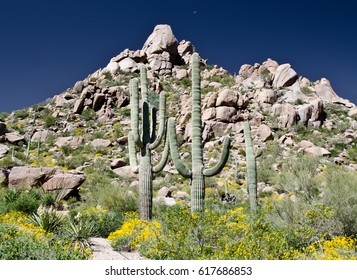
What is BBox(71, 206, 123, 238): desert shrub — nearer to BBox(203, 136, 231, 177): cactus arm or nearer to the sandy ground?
the sandy ground

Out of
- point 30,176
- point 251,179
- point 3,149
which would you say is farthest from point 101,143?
point 251,179

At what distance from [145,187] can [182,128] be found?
736 inches

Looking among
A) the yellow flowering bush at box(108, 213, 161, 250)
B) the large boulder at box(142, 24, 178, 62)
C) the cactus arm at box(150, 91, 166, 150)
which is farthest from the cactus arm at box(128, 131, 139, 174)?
the large boulder at box(142, 24, 178, 62)

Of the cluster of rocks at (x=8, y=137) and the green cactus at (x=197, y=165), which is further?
the cluster of rocks at (x=8, y=137)

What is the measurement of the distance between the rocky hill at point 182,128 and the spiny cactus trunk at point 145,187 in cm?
523

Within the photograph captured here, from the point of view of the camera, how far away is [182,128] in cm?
2811

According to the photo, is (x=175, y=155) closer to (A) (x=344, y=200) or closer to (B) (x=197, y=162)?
(B) (x=197, y=162)

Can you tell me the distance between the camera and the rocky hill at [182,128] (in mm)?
18828

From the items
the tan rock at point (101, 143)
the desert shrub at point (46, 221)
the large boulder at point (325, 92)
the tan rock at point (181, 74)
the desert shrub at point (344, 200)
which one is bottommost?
the desert shrub at point (46, 221)

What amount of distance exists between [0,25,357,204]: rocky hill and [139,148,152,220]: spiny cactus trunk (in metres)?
5.23

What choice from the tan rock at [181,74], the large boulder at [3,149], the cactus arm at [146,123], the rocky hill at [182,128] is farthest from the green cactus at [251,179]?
the tan rock at [181,74]

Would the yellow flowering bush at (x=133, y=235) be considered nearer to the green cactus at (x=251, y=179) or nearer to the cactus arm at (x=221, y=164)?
the cactus arm at (x=221, y=164)

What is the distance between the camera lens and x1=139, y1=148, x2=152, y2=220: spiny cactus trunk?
9547mm
